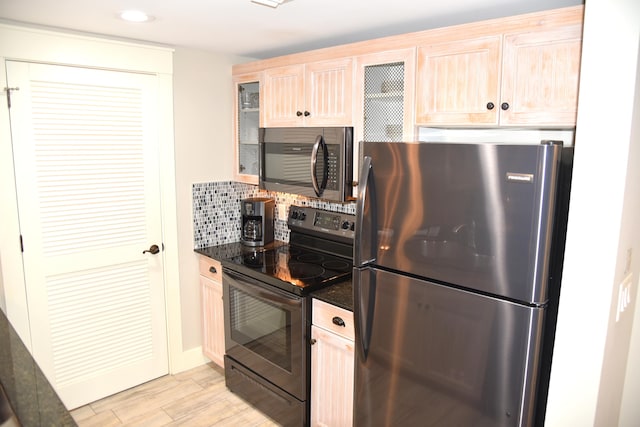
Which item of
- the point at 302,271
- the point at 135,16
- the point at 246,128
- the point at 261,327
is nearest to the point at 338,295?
the point at 302,271

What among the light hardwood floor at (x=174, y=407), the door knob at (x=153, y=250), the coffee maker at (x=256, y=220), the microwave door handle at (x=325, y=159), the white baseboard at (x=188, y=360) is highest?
the microwave door handle at (x=325, y=159)

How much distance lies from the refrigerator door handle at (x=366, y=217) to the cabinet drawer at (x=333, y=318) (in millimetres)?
439

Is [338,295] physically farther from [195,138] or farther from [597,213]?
[195,138]

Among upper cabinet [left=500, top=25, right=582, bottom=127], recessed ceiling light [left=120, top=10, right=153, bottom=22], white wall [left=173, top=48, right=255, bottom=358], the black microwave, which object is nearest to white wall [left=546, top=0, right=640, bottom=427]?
upper cabinet [left=500, top=25, right=582, bottom=127]

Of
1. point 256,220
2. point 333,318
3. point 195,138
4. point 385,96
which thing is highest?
point 385,96

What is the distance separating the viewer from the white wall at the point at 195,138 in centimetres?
307

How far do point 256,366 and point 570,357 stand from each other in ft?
6.03

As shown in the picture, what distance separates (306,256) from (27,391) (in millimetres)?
1854

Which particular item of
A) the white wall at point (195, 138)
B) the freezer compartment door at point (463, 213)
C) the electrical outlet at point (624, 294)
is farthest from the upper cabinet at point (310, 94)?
the electrical outlet at point (624, 294)

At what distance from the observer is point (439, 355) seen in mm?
1736

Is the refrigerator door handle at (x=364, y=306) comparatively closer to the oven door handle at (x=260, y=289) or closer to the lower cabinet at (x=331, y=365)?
the lower cabinet at (x=331, y=365)

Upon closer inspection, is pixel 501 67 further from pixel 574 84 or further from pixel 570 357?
pixel 570 357

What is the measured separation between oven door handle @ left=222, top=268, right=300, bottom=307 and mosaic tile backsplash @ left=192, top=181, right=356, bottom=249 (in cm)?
48

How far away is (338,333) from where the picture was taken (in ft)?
7.57
